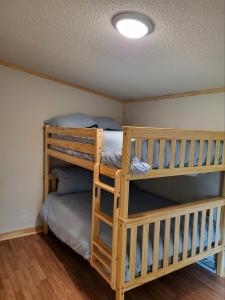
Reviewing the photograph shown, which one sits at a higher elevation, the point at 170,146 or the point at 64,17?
the point at 64,17

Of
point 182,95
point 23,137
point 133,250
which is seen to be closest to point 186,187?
point 182,95

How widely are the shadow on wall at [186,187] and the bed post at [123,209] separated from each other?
129 centimetres

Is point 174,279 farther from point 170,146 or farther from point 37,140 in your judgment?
point 37,140

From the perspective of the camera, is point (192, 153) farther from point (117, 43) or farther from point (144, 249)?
point (117, 43)

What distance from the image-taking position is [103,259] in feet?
6.12

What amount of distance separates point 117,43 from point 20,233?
2604mm

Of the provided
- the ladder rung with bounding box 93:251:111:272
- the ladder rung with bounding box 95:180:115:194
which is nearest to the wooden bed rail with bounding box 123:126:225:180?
the ladder rung with bounding box 95:180:115:194

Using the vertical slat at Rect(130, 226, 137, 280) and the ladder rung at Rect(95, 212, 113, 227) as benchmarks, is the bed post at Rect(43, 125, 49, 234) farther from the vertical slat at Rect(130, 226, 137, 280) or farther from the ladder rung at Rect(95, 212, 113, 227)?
the vertical slat at Rect(130, 226, 137, 280)

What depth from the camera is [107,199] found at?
290cm

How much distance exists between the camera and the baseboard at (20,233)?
3.02 metres

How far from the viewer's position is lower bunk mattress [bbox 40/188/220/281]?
1.98 metres

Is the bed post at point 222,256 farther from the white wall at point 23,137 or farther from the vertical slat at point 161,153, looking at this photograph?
the white wall at point 23,137

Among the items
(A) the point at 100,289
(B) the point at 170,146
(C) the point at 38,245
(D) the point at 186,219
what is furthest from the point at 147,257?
(C) the point at 38,245

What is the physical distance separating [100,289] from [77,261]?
1.73ft
